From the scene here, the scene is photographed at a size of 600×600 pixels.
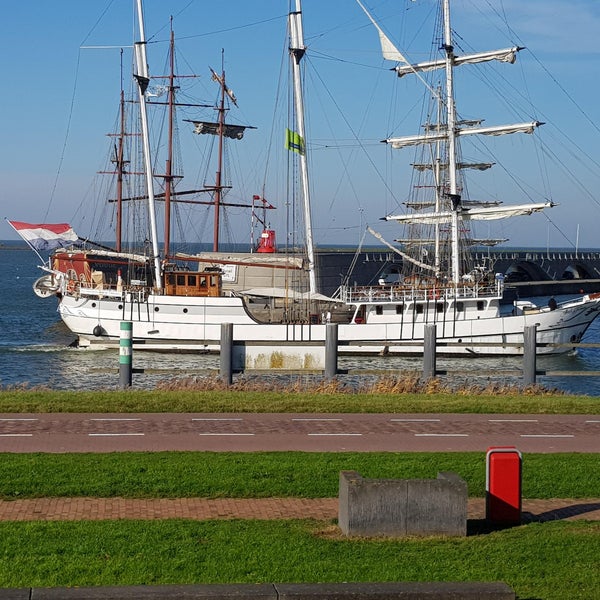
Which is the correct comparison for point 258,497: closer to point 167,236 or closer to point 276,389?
point 276,389

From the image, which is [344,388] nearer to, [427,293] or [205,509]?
[205,509]

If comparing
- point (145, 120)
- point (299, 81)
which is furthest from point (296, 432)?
point (145, 120)

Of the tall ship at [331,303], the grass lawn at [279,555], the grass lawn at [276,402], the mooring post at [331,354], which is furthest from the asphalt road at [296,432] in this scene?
the tall ship at [331,303]

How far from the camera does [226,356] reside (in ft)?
77.1

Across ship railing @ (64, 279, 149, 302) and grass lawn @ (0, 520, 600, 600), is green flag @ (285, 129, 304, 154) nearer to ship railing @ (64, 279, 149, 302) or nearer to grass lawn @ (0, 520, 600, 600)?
ship railing @ (64, 279, 149, 302)

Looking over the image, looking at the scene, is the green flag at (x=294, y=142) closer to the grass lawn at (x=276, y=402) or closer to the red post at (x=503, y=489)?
the grass lawn at (x=276, y=402)

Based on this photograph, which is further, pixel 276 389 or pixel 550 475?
pixel 276 389

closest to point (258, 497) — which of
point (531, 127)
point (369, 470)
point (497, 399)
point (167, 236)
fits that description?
point (369, 470)

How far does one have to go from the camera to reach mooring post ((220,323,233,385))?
23016 mm

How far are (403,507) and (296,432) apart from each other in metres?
6.37

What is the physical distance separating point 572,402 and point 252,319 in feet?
94.7

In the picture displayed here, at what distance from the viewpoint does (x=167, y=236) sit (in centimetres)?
6212

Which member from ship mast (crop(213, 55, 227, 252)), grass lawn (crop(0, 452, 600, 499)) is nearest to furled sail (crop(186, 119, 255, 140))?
ship mast (crop(213, 55, 227, 252))

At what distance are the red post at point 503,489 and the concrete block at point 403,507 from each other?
661mm
